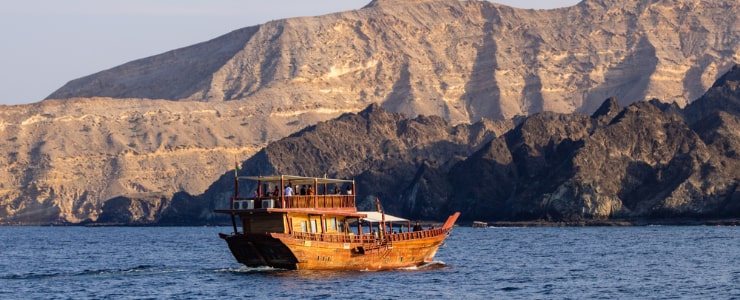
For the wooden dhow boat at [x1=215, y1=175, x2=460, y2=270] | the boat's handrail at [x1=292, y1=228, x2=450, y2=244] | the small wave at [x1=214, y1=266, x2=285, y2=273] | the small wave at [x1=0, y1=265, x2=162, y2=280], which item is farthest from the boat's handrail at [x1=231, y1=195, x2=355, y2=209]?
the small wave at [x1=0, y1=265, x2=162, y2=280]

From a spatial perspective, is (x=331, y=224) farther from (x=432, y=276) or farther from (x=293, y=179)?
(x=432, y=276)

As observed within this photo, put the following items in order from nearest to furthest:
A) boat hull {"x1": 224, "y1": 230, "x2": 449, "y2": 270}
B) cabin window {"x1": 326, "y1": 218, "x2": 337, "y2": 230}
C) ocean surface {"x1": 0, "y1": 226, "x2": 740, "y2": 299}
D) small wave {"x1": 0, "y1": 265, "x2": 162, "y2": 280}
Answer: ocean surface {"x1": 0, "y1": 226, "x2": 740, "y2": 299}
boat hull {"x1": 224, "y1": 230, "x2": 449, "y2": 270}
cabin window {"x1": 326, "y1": 218, "x2": 337, "y2": 230}
small wave {"x1": 0, "y1": 265, "x2": 162, "y2": 280}

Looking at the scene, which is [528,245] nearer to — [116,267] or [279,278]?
[116,267]

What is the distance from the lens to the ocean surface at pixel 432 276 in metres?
85.6

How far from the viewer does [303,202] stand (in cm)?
9394

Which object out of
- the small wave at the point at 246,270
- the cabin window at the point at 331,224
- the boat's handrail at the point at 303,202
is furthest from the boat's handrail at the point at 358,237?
the small wave at the point at 246,270

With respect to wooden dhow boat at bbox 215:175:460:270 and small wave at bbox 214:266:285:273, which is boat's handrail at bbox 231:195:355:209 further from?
small wave at bbox 214:266:285:273

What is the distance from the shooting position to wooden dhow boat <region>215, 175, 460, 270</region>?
91500 mm

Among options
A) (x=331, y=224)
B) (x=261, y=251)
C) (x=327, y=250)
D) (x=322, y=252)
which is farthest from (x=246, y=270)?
(x=327, y=250)

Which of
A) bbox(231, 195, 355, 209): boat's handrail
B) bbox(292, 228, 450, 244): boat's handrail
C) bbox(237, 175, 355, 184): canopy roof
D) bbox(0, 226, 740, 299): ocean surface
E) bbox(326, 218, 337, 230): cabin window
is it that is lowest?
bbox(0, 226, 740, 299): ocean surface

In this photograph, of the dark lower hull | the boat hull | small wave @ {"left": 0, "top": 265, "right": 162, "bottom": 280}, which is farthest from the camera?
small wave @ {"left": 0, "top": 265, "right": 162, "bottom": 280}

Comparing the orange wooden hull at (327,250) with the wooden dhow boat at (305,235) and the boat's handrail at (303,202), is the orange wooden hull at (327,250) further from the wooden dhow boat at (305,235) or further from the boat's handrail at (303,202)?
the boat's handrail at (303,202)

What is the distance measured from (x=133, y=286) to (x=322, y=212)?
1342 cm

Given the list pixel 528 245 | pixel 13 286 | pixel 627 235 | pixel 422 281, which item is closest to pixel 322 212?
pixel 422 281
